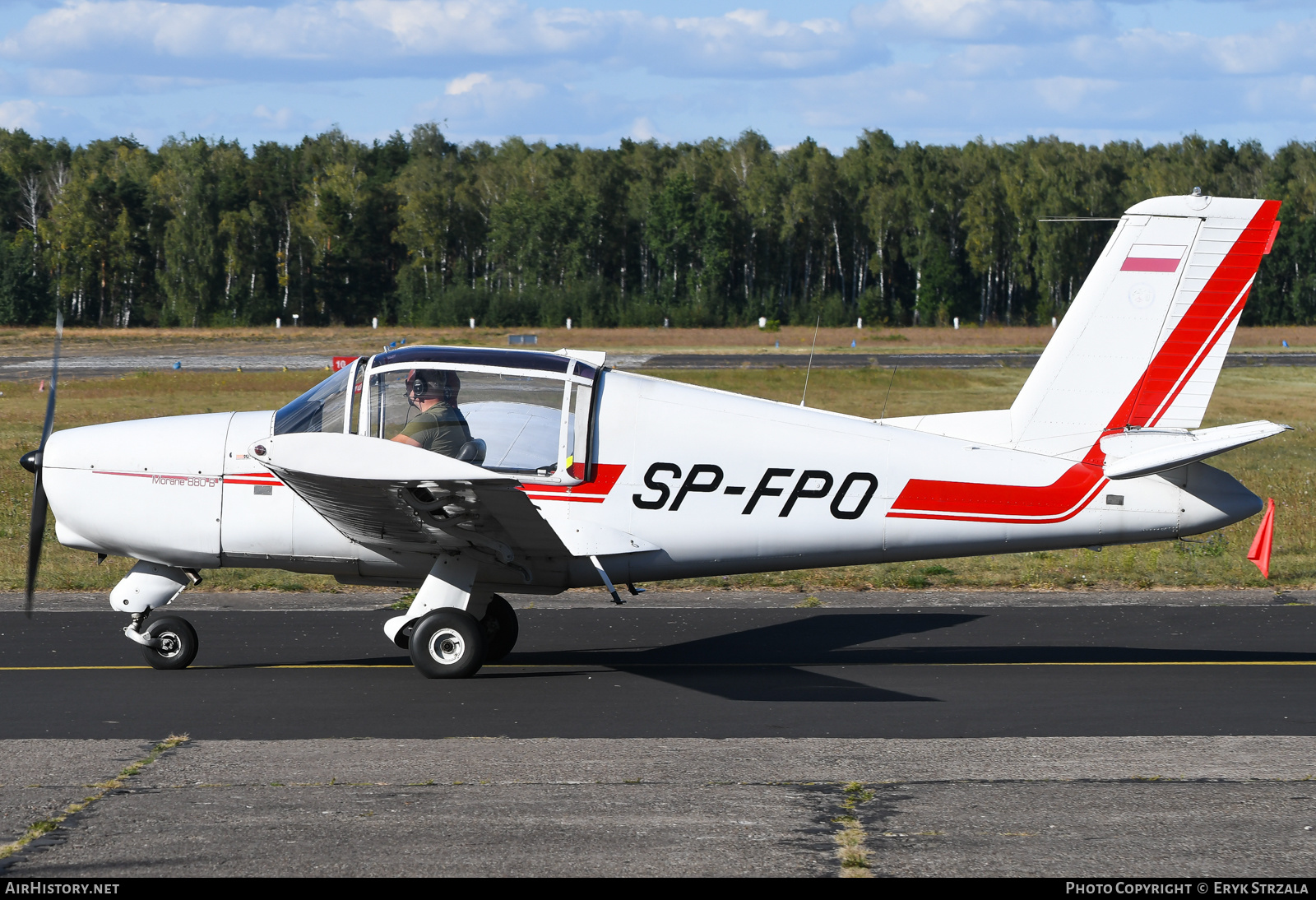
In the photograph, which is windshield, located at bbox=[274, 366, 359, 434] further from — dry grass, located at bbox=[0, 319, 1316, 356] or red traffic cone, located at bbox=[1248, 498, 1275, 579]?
dry grass, located at bbox=[0, 319, 1316, 356]

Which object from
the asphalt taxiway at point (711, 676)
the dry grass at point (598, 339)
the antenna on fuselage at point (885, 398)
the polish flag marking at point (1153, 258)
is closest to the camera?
the asphalt taxiway at point (711, 676)

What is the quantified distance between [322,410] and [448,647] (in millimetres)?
1844

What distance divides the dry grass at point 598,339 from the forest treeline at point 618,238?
4.94 metres

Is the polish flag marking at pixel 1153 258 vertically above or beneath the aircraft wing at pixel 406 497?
above

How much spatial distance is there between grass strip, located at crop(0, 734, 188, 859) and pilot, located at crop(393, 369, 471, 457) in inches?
92.4

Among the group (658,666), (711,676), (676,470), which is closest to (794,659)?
(711,676)

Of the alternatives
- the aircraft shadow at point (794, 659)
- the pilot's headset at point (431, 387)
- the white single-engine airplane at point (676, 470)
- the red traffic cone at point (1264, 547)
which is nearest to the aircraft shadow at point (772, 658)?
the aircraft shadow at point (794, 659)

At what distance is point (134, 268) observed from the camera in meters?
81.7

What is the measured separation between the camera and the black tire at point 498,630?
930 cm

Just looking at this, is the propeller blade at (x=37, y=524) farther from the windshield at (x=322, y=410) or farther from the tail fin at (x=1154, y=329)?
Result: the tail fin at (x=1154, y=329)

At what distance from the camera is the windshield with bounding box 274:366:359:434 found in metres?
8.23

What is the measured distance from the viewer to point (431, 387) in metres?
8.21

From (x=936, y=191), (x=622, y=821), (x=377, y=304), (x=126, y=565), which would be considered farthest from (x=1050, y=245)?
(x=622, y=821)

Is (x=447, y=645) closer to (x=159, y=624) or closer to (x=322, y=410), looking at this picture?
(x=322, y=410)
